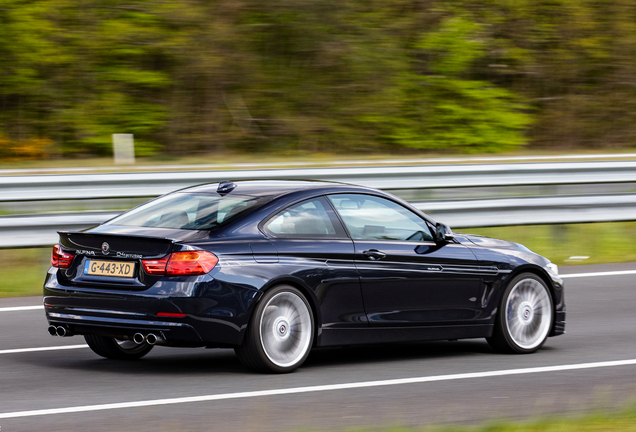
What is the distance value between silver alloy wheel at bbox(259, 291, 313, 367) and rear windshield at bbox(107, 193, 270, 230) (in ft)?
2.22

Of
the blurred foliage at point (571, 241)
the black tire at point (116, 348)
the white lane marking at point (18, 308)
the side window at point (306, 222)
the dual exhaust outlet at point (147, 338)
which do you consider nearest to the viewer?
the dual exhaust outlet at point (147, 338)

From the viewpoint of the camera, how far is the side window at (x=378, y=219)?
24.8ft

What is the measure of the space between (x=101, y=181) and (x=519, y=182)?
5.54 meters

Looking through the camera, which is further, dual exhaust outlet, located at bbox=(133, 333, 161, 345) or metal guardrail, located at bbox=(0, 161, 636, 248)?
metal guardrail, located at bbox=(0, 161, 636, 248)

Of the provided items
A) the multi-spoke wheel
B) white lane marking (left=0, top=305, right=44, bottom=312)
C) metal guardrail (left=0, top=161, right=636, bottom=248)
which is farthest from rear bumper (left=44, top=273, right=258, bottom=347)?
metal guardrail (left=0, top=161, right=636, bottom=248)

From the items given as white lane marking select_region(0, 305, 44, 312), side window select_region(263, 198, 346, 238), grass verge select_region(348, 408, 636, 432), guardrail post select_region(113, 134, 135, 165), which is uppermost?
guardrail post select_region(113, 134, 135, 165)

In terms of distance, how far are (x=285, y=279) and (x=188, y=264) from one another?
69cm

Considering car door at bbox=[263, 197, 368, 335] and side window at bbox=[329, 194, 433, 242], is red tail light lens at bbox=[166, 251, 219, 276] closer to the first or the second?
car door at bbox=[263, 197, 368, 335]

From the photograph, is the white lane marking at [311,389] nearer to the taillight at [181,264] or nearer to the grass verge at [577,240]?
the taillight at [181,264]

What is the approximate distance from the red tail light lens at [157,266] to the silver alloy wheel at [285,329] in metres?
0.73

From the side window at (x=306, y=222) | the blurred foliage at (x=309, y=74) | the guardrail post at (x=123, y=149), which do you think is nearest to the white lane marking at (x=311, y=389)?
the side window at (x=306, y=222)

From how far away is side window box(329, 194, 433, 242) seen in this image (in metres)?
7.55

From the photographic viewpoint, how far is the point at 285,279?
22.7 ft

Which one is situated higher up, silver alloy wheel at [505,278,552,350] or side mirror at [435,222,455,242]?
side mirror at [435,222,455,242]
